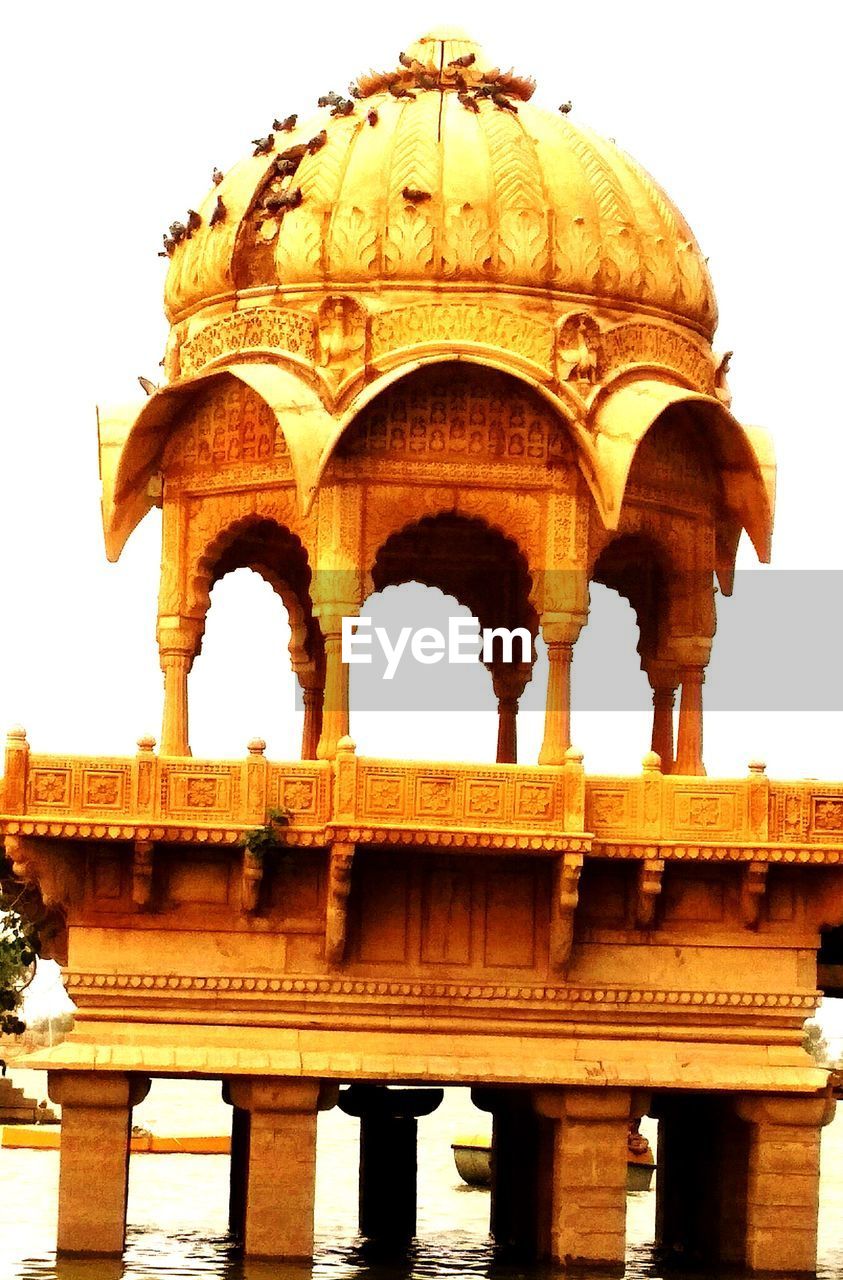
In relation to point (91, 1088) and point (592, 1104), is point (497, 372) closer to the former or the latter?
point (592, 1104)

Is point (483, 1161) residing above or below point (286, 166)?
below

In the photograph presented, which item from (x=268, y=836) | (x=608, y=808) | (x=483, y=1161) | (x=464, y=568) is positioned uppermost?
(x=464, y=568)

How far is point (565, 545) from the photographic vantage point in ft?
76.9

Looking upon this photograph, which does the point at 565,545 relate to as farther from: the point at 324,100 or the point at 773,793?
the point at 324,100

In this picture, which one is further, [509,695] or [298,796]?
[509,695]

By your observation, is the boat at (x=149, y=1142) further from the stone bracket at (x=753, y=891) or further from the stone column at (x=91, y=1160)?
the stone bracket at (x=753, y=891)

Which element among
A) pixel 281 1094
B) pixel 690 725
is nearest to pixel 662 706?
pixel 690 725

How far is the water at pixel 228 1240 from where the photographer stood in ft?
75.0

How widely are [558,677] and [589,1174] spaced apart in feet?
10.8

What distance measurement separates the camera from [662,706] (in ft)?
82.9

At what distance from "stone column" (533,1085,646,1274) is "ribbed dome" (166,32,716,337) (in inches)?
215

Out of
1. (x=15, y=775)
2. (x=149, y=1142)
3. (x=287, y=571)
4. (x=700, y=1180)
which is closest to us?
(x=15, y=775)

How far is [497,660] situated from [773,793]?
15.2 feet

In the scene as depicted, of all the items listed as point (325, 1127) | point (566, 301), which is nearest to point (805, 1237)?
point (566, 301)
